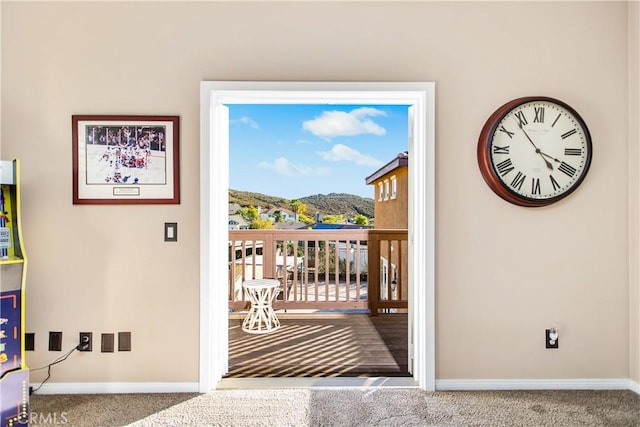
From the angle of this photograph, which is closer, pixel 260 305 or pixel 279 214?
pixel 260 305

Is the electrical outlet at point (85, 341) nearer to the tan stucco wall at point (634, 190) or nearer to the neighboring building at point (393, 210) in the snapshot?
the neighboring building at point (393, 210)

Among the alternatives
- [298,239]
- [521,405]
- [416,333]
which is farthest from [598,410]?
[298,239]

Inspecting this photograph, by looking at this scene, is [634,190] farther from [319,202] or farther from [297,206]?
[297,206]

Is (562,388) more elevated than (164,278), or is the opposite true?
(164,278)

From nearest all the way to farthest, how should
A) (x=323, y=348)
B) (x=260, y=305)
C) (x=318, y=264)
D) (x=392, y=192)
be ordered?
(x=323, y=348) → (x=260, y=305) → (x=318, y=264) → (x=392, y=192)

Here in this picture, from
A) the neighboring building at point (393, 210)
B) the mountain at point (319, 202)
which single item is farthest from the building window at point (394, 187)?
the mountain at point (319, 202)

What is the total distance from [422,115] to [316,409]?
1864 mm

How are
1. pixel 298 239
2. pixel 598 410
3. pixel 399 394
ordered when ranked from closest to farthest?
pixel 598 410
pixel 399 394
pixel 298 239

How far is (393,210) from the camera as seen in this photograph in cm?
566

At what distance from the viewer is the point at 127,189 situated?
2.43m

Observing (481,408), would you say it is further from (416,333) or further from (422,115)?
(422,115)

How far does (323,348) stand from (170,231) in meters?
1.61

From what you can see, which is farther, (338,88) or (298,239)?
(298,239)

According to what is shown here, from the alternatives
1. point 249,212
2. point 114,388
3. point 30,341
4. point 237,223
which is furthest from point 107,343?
point 249,212
